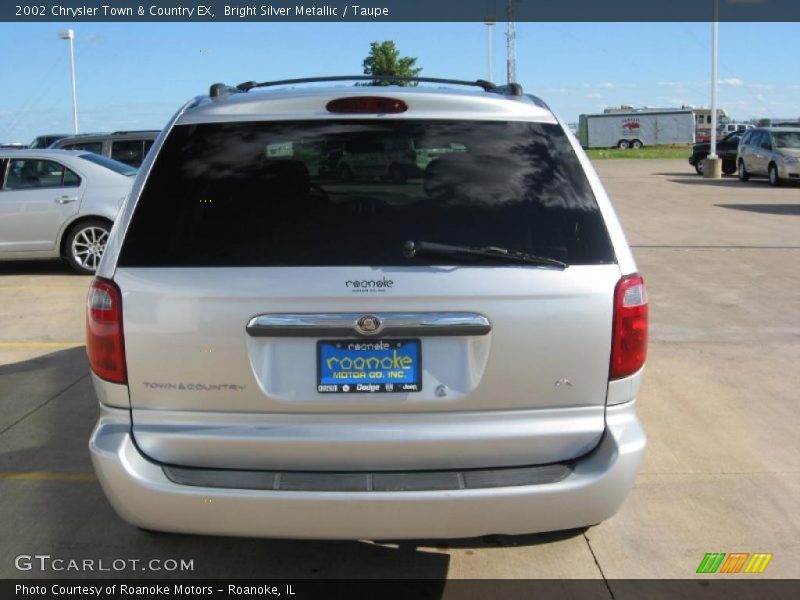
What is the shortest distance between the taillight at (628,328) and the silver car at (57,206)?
8.99m

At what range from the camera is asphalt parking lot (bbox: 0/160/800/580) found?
3758 millimetres

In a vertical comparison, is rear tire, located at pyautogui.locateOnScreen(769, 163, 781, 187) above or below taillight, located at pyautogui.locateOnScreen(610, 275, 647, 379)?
below

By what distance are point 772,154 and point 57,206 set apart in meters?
22.0

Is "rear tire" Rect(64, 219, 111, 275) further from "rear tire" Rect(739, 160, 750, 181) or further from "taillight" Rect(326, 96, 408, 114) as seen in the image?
"rear tire" Rect(739, 160, 750, 181)

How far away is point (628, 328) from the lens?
3.11 meters

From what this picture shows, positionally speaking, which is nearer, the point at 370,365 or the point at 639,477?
the point at 370,365

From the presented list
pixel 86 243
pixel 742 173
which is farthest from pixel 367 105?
pixel 742 173

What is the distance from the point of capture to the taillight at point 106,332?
3.04 metres

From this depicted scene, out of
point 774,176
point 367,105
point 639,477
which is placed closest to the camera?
point 367,105

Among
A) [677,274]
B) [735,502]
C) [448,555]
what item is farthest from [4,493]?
[677,274]

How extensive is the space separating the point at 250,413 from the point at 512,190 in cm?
122

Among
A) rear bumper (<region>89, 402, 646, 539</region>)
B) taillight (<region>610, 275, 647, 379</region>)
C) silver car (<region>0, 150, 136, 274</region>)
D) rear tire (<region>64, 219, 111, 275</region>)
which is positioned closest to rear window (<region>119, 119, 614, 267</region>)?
taillight (<region>610, 275, 647, 379</region>)

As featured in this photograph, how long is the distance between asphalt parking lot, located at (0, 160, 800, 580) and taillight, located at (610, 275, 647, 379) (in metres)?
1.03

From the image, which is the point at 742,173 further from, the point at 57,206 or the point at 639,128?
the point at 639,128
